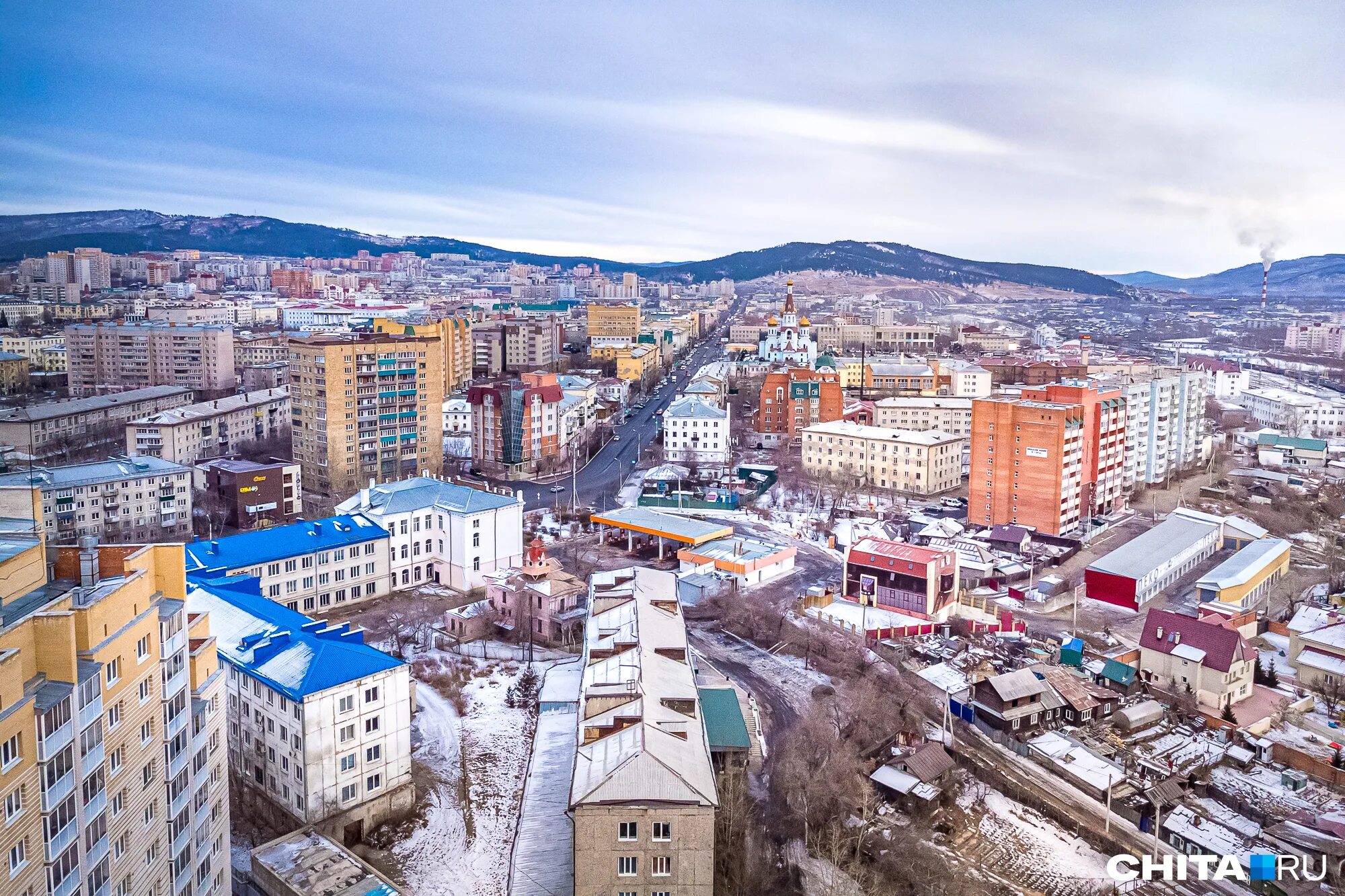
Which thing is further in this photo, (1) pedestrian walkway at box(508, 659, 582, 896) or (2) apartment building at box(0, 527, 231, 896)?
(1) pedestrian walkway at box(508, 659, 582, 896)

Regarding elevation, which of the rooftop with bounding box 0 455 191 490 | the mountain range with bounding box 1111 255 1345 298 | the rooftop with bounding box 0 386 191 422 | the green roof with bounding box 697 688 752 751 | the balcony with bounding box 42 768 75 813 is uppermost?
the mountain range with bounding box 1111 255 1345 298

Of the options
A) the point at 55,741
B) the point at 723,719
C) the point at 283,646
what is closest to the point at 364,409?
the point at 283,646

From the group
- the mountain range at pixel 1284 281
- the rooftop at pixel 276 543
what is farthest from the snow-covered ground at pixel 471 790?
the mountain range at pixel 1284 281

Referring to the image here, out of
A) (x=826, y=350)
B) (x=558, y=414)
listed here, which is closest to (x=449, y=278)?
(x=826, y=350)

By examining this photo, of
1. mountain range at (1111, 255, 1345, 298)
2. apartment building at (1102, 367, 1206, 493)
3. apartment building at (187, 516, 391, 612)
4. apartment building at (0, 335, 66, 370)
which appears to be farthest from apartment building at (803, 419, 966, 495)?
mountain range at (1111, 255, 1345, 298)

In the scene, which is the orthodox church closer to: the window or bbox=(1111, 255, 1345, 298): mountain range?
the window

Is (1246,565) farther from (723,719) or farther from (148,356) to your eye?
(148,356)

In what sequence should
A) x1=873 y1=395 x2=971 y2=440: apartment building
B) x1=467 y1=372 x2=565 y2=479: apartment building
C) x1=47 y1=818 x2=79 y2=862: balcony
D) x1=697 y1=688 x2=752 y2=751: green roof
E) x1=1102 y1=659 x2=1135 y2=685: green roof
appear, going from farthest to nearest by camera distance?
1. x1=873 y1=395 x2=971 y2=440: apartment building
2. x1=467 y1=372 x2=565 y2=479: apartment building
3. x1=1102 y1=659 x2=1135 y2=685: green roof
4. x1=697 y1=688 x2=752 y2=751: green roof
5. x1=47 y1=818 x2=79 y2=862: balcony
